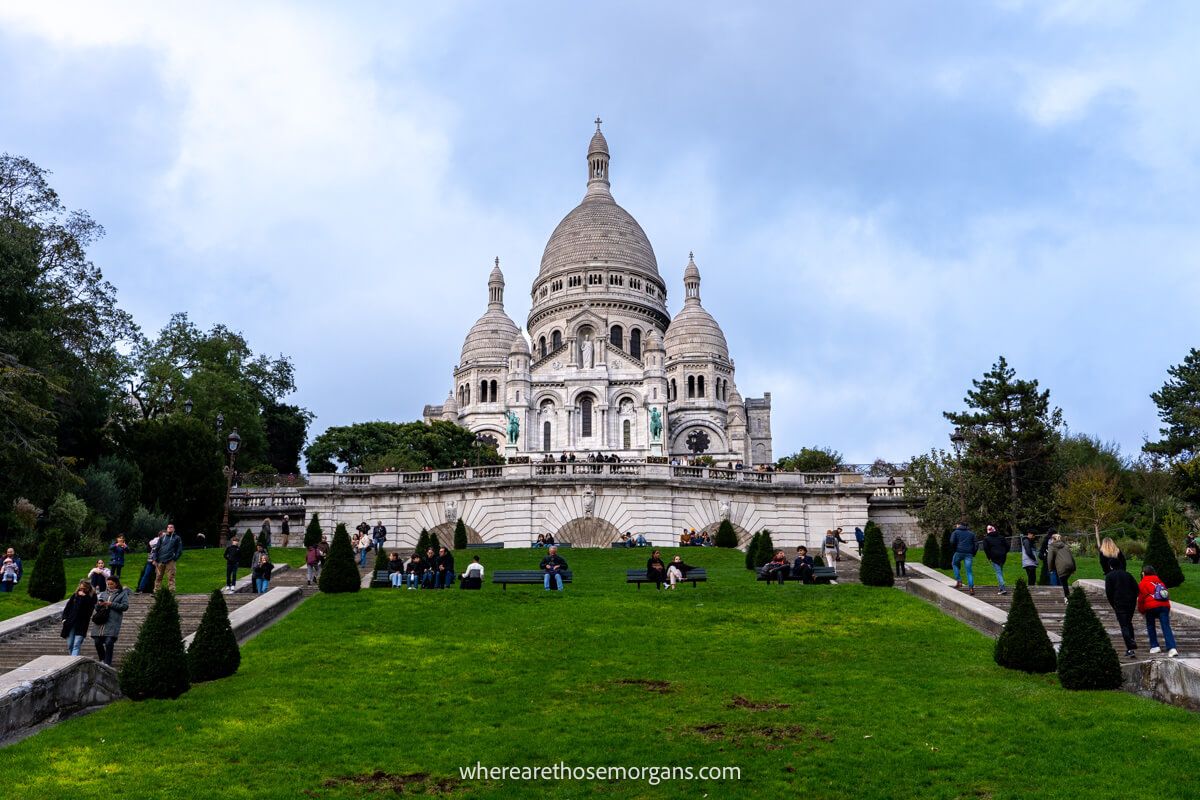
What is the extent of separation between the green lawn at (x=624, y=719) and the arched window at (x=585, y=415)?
76185 mm

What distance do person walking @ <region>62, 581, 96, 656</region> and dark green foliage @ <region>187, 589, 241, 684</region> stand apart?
6.16 ft

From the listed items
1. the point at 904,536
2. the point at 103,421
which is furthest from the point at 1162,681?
the point at 103,421

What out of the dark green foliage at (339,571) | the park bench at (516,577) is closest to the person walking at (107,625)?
the dark green foliage at (339,571)

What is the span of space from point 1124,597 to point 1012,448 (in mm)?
29278

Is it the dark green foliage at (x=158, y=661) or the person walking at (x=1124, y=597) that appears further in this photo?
the person walking at (x=1124, y=597)

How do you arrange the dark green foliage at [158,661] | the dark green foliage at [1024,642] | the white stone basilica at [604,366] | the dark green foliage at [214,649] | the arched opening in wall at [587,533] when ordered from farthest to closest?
1. the white stone basilica at [604,366]
2. the arched opening in wall at [587,533]
3. the dark green foliage at [214,649]
4. the dark green foliage at [1024,642]
5. the dark green foliage at [158,661]

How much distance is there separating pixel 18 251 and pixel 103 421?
9632mm

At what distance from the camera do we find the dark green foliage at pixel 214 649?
1587 centimetres

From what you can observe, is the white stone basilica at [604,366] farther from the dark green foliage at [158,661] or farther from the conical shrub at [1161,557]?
the dark green foliage at [158,661]

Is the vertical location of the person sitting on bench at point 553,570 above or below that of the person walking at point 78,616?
above

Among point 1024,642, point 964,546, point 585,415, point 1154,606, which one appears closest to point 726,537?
point 964,546

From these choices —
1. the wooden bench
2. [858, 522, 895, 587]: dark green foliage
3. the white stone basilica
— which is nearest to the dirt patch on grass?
the wooden bench

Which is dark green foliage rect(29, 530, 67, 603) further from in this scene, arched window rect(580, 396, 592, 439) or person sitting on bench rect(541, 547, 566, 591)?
arched window rect(580, 396, 592, 439)

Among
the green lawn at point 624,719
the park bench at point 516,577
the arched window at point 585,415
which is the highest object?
the arched window at point 585,415
